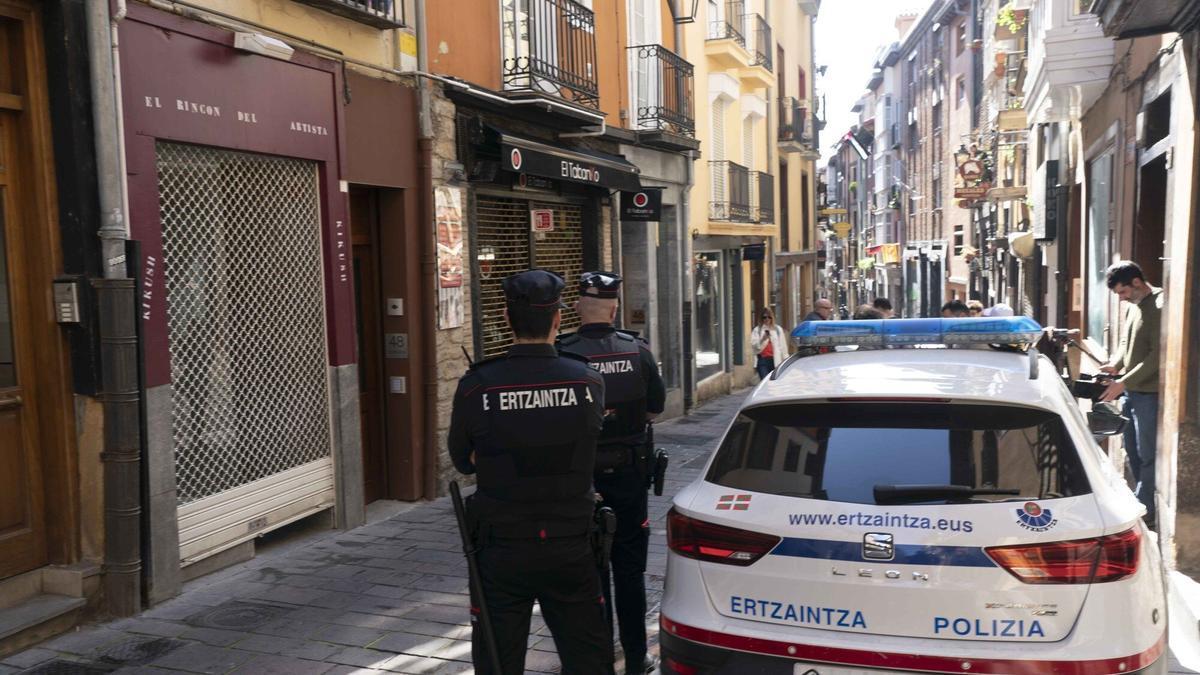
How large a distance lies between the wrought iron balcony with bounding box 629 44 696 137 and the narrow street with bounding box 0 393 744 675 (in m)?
8.83

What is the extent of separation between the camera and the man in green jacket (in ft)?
24.3

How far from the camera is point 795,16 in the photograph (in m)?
30.3

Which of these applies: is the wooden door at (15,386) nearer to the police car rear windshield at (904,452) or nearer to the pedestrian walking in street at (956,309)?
the police car rear windshield at (904,452)

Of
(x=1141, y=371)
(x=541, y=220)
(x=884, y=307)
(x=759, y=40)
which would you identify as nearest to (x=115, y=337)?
(x=541, y=220)

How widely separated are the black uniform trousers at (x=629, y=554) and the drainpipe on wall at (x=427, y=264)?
4532mm

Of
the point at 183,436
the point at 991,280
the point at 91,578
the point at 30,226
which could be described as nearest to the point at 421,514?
the point at 183,436

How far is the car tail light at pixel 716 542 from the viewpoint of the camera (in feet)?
11.5

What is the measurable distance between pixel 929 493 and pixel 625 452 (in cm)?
166

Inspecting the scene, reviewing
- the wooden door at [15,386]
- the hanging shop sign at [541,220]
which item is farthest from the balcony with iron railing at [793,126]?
the wooden door at [15,386]

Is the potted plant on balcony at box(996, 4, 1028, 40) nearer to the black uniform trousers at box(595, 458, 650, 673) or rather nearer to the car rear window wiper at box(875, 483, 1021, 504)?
the black uniform trousers at box(595, 458, 650, 673)

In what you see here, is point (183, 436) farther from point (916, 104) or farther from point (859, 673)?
point (916, 104)

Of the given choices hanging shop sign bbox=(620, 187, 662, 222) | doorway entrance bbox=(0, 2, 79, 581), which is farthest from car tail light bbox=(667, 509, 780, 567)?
hanging shop sign bbox=(620, 187, 662, 222)

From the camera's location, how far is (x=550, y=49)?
11547 millimetres

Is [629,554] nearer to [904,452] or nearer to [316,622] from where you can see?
[904,452]
